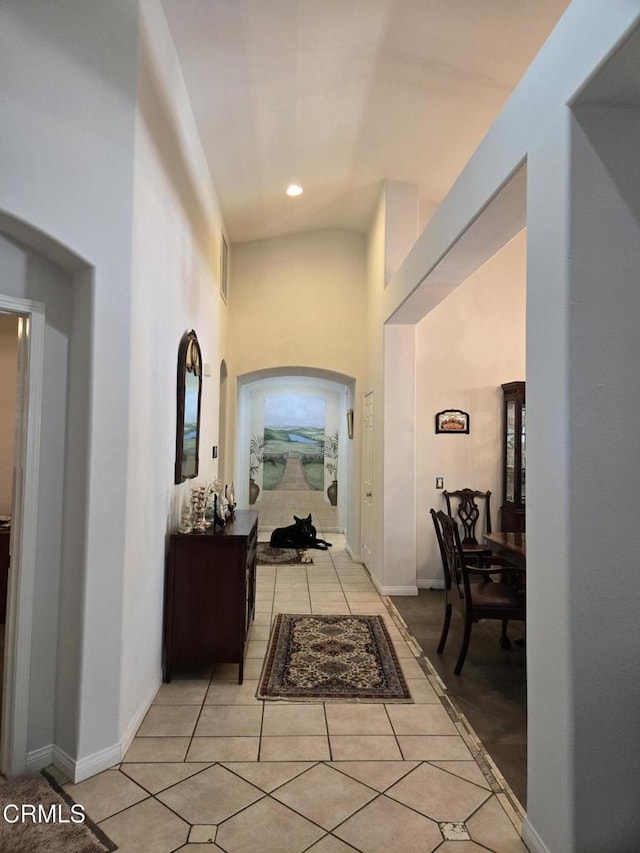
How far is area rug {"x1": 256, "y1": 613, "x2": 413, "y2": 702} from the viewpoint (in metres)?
3.35

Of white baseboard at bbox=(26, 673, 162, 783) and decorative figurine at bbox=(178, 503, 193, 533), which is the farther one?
decorative figurine at bbox=(178, 503, 193, 533)

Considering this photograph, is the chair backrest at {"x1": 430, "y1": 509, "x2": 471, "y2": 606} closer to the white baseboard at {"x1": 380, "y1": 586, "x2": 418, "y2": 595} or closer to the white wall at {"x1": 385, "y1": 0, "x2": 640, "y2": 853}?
the white baseboard at {"x1": 380, "y1": 586, "x2": 418, "y2": 595}

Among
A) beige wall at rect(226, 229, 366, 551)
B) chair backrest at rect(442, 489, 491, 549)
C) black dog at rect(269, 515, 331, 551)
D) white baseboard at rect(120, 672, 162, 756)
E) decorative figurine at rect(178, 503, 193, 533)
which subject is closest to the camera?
white baseboard at rect(120, 672, 162, 756)

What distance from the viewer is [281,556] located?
7.36 m

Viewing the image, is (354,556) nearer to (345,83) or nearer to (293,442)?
(293,442)

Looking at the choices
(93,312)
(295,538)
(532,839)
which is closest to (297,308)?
(295,538)

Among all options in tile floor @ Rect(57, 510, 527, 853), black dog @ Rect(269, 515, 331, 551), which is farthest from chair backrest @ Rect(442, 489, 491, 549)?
black dog @ Rect(269, 515, 331, 551)

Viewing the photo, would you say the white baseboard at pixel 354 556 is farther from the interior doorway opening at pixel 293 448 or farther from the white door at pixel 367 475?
the interior doorway opening at pixel 293 448

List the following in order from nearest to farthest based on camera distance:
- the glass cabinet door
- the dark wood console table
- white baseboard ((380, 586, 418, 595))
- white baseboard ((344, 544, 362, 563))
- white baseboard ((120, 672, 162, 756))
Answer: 1. white baseboard ((120, 672, 162, 756))
2. the dark wood console table
3. white baseboard ((380, 586, 418, 595))
4. the glass cabinet door
5. white baseboard ((344, 544, 362, 563))

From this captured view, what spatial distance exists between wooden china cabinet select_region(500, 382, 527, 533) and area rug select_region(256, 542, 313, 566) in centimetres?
267

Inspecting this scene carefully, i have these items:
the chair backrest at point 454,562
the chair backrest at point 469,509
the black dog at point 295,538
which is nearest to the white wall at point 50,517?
the chair backrest at point 454,562

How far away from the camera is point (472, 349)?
5934 millimetres

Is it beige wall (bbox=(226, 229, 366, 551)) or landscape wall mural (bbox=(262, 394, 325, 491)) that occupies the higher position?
beige wall (bbox=(226, 229, 366, 551))

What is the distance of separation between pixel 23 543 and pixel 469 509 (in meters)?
4.48
